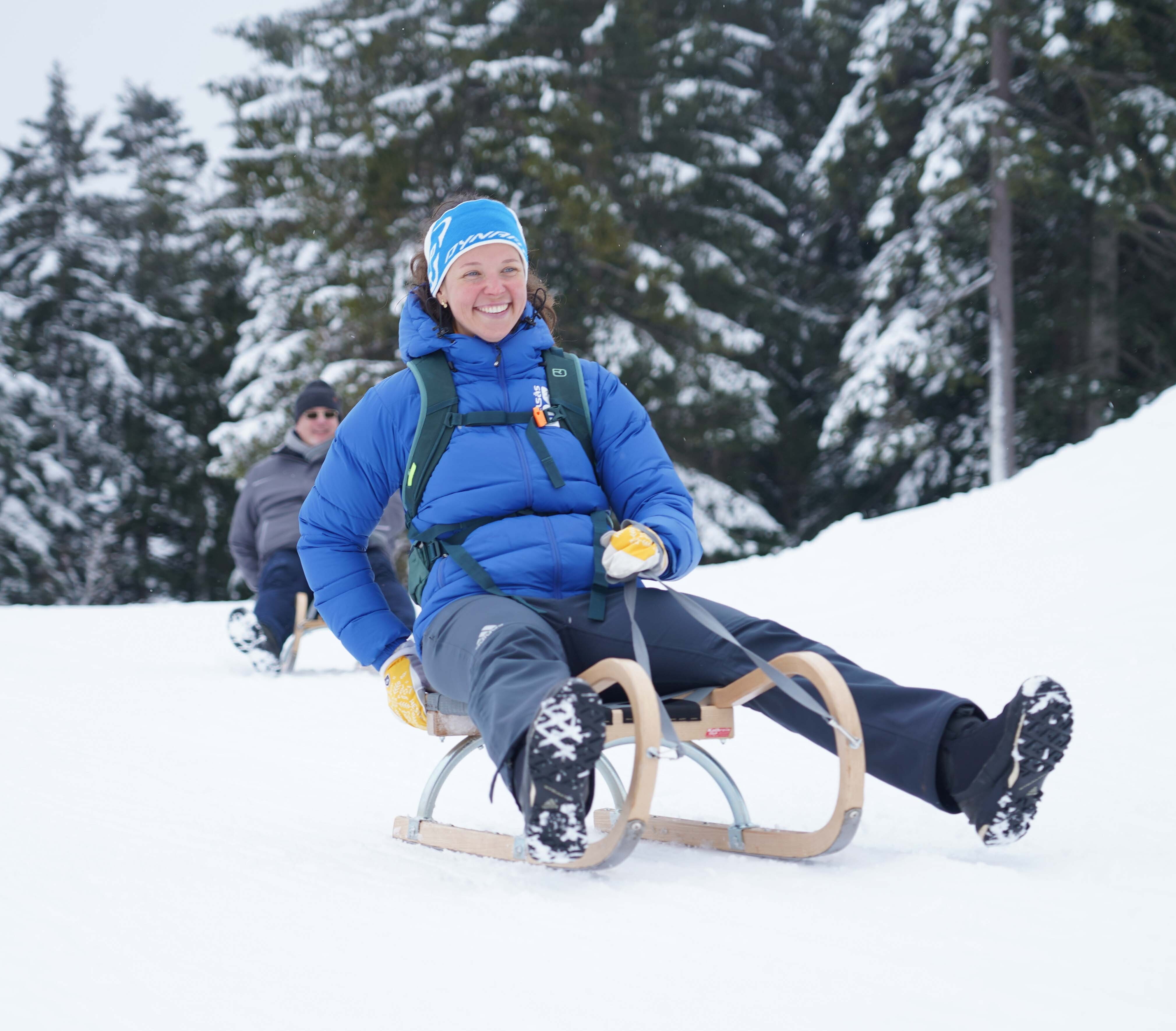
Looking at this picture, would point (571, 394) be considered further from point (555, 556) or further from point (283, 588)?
point (283, 588)

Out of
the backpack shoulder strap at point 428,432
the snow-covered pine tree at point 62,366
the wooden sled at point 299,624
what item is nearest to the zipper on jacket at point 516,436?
the backpack shoulder strap at point 428,432

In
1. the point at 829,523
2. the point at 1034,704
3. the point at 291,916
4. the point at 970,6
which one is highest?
the point at 970,6

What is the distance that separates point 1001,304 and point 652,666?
10869mm

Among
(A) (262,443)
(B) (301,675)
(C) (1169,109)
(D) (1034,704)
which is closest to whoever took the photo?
(D) (1034,704)

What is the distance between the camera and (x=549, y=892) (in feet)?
7.09

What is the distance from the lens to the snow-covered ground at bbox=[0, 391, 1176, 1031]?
1.65 meters

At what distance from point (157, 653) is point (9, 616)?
6.08ft

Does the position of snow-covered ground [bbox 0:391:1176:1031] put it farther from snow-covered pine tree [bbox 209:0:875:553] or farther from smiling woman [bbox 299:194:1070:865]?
snow-covered pine tree [bbox 209:0:875:553]

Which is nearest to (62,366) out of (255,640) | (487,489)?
(255,640)

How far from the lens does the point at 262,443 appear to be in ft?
47.6

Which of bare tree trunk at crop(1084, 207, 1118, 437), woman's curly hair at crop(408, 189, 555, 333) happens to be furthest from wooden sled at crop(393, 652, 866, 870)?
bare tree trunk at crop(1084, 207, 1118, 437)

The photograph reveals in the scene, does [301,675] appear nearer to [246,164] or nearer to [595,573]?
[595,573]

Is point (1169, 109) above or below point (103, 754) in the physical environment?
above

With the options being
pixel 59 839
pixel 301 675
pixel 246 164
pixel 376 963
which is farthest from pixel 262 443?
pixel 376 963
